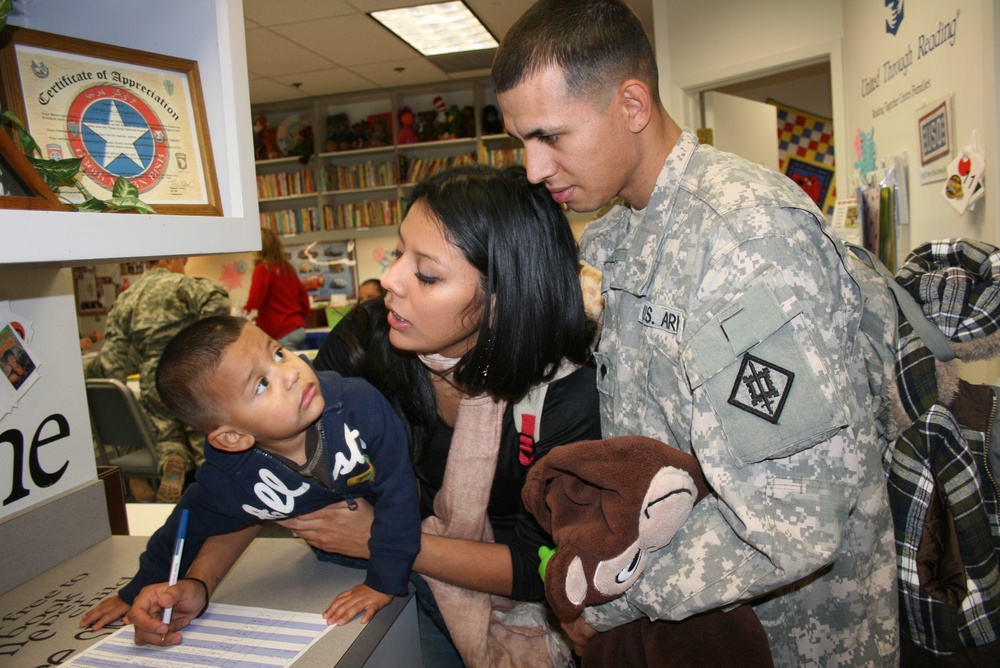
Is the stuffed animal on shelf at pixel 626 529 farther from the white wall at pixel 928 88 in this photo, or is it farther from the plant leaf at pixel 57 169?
the white wall at pixel 928 88

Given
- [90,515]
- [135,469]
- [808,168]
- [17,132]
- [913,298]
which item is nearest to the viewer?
[17,132]

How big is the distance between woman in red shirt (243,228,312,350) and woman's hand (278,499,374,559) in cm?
423

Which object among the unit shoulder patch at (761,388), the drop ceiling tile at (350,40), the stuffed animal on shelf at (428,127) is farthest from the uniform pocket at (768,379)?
the stuffed animal on shelf at (428,127)

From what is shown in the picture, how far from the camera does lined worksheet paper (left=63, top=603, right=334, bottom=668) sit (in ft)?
3.18

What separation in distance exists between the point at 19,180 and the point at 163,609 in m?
0.68

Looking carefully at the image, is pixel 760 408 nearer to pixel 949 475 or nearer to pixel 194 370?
pixel 949 475

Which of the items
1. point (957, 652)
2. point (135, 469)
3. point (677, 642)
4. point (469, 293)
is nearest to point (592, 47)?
point (469, 293)

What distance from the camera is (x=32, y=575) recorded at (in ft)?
4.17

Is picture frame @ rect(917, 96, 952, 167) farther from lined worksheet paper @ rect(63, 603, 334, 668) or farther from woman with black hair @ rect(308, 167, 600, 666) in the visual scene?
lined worksheet paper @ rect(63, 603, 334, 668)

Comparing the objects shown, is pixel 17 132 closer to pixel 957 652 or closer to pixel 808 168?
pixel 957 652

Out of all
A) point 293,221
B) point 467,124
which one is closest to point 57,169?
point 467,124

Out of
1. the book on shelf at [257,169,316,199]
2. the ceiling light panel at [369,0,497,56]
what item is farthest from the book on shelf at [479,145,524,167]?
the book on shelf at [257,169,316,199]

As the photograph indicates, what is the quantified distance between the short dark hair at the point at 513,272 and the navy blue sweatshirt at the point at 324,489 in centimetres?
22

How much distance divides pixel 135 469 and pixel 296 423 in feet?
8.80
